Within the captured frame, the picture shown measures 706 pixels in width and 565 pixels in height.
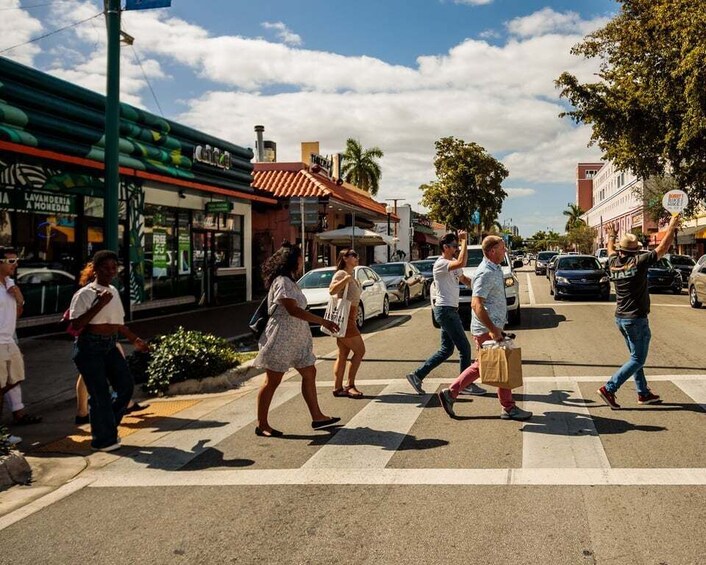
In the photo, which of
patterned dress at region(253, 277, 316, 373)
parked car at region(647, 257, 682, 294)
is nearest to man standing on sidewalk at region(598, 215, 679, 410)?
patterned dress at region(253, 277, 316, 373)

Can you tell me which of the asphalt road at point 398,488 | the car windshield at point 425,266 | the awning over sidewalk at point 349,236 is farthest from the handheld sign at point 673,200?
the awning over sidewalk at point 349,236

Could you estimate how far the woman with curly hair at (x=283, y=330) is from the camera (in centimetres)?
560

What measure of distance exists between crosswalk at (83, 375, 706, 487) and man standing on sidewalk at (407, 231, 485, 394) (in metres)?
0.45

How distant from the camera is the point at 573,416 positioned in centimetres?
616

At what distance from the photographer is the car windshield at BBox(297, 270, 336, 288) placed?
1482 cm

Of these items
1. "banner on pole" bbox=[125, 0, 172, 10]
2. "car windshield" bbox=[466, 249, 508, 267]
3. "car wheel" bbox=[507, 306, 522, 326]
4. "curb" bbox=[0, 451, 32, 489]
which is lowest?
"curb" bbox=[0, 451, 32, 489]

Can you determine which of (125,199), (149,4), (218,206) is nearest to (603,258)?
(218,206)

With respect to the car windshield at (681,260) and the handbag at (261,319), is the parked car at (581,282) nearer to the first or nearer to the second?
the car windshield at (681,260)

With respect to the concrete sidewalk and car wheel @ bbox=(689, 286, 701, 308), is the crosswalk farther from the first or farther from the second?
car wheel @ bbox=(689, 286, 701, 308)

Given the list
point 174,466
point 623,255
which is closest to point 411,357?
point 623,255

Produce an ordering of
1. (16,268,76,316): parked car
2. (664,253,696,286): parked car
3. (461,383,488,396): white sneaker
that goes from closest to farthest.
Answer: (461,383,488,396): white sneaker → (16,268,76,316): parked car → (664,253,696,286): parked car

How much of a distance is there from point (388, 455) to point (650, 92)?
1799cm

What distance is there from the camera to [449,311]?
7.09m

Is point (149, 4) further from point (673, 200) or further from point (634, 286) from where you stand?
point (673, 200)
